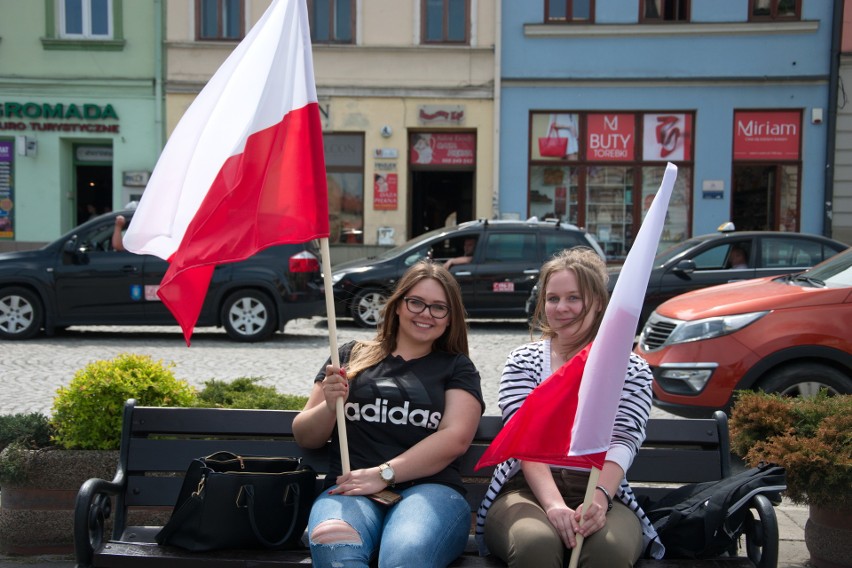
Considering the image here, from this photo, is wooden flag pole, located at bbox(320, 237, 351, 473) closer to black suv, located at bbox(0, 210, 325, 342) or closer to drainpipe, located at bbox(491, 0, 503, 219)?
black suv, located at bbox(0, 210, 325, 342)

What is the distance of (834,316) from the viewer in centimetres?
633

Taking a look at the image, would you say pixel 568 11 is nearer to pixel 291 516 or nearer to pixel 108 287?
pixel 108 287

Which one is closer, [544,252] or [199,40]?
[544,252]

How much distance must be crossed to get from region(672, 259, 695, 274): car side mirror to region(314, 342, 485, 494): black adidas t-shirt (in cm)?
879

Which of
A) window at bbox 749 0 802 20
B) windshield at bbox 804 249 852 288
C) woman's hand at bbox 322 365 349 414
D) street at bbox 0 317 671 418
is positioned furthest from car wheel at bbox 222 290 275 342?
window at bbox 749 0 802 20

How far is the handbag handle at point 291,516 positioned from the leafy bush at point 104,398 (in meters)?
1.20

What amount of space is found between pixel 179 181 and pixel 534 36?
730 inches

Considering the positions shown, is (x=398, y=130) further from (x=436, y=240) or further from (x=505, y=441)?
(x=505, y=441)

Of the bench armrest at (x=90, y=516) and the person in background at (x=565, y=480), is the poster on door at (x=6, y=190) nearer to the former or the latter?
the bench armrest at (x=90, y=516)

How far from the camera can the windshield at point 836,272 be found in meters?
6.63

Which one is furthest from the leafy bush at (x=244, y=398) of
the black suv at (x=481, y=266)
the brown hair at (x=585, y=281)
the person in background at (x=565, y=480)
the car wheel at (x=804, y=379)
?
the black suv at (x=481, y=266)

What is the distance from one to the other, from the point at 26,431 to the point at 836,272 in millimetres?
5528

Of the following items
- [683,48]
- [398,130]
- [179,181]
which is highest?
[683,48]

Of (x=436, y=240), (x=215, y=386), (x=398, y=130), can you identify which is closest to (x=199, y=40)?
(x=398, y=130)
